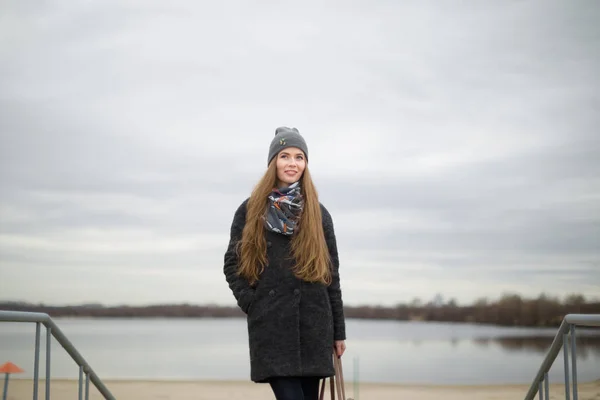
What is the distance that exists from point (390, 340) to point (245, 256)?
42.6 metres

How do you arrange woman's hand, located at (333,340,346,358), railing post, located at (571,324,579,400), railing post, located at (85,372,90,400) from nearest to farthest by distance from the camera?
railing post, located at (571,324,579,400) → woman's hand, located at (333,340,346,358) → railing post, located at (85,372,90,400)

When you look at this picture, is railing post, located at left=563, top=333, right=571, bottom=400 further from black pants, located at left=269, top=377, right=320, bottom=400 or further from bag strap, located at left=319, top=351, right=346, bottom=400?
black pants, located at left=269, top=377, right=320, bottom=400

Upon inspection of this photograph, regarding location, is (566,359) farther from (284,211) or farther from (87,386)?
(87,386)

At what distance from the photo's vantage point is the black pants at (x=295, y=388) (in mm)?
3211

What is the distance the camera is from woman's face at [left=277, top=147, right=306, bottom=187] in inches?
134

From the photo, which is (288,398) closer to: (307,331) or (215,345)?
(307,331)

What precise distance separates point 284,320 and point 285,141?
0.83 metres

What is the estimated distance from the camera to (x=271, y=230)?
333cm

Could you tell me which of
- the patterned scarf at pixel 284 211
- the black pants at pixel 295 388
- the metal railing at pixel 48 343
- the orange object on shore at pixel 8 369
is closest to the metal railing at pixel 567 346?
→ the black pants at pixel 295 388

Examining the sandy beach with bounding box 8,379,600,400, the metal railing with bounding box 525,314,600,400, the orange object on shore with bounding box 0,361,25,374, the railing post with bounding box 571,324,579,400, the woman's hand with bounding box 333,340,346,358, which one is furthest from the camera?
the sandy beach with bounding box 8,379,600,400

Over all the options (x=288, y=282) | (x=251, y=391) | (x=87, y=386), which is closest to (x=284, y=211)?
(x=288, y=282)

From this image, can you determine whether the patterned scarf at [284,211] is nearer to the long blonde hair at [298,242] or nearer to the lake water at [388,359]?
the long blonde hair at [298,242]

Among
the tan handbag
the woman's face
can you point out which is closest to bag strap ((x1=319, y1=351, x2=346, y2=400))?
the tan handbag

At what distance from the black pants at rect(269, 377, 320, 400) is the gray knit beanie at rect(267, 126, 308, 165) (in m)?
1.03
